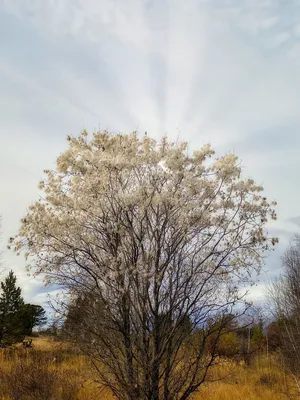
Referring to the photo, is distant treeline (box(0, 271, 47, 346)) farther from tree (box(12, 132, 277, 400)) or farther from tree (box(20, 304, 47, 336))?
tree (box(12, 132, 277, 400))

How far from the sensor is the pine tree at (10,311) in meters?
16.2

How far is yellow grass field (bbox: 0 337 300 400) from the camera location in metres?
7.99

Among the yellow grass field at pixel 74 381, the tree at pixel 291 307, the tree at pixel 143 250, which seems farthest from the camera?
the tree at pixel 291 307

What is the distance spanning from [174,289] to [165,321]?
439 mm

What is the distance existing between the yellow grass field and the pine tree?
261 cm

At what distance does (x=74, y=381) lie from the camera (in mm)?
9289

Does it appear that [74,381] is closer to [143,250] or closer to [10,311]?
[143,250]

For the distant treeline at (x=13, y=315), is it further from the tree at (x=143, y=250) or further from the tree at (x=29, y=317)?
the tree at (x=143, y=250)

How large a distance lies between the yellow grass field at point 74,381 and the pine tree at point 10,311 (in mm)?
2607

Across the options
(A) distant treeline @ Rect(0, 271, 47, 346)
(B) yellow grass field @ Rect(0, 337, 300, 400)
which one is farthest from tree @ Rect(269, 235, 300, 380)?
(A) distant treeline @ Rect(0, 271, 47, 346)

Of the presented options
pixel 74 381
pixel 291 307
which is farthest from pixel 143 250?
pixel 291 307

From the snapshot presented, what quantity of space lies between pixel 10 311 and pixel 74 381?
35.0ft

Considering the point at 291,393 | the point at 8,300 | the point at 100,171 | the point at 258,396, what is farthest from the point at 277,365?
the point at 100,171

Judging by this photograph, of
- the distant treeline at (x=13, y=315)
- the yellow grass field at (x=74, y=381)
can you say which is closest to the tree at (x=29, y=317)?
the distant treeline at (x=13, y=315)
